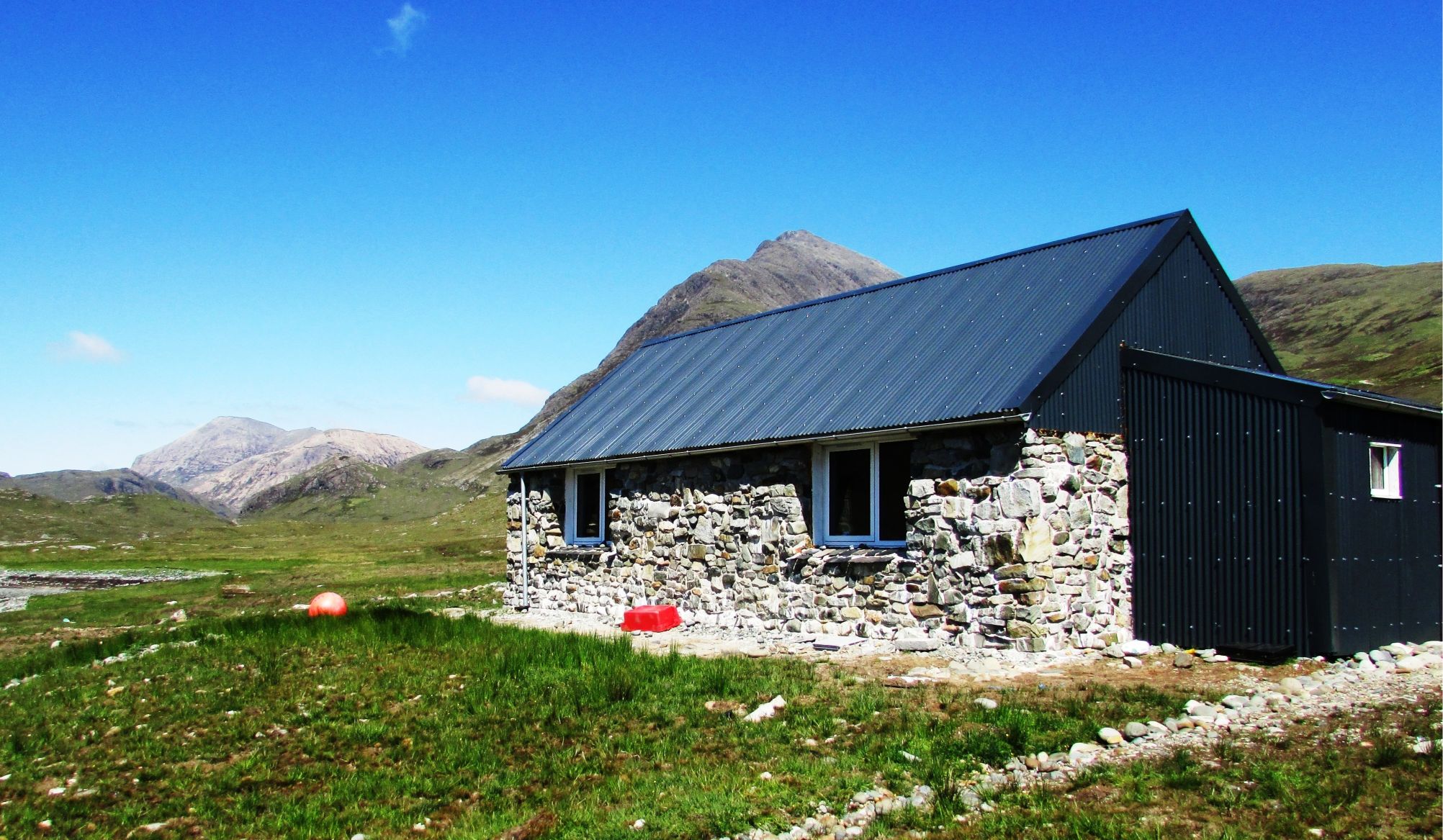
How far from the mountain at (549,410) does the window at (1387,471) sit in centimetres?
7137

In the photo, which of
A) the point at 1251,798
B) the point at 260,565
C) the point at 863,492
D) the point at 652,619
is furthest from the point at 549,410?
the point at 1251,798

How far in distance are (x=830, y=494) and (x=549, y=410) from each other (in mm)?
88493

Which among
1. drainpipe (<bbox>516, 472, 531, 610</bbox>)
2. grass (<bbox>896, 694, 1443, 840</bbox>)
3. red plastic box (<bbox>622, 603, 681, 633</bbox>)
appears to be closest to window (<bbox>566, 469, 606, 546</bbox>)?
drainpipe (<bbox>516, 472, 531, 610</bbox>)

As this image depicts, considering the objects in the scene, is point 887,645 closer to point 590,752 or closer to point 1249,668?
point 1249,668

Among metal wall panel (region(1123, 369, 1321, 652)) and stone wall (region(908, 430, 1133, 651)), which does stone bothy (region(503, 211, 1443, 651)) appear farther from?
metal wall panel (region(1123, 369, 1321, 652))

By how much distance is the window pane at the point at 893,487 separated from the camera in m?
15.0

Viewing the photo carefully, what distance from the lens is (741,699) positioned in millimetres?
10594

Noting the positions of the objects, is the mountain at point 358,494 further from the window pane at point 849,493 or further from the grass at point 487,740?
the grass at point 487,740

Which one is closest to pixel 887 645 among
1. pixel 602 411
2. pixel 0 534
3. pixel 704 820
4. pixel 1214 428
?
pixel 1214 428

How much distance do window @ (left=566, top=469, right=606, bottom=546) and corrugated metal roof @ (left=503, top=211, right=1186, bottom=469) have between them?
2.09 feet

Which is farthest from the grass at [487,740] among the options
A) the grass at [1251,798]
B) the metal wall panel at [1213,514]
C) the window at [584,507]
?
the window at [584,507]

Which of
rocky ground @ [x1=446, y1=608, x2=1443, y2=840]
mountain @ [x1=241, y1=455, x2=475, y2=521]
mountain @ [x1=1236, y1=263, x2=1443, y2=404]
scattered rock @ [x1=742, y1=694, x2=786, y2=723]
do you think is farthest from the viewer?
mountain @ [x1=241, y1=455, x2=475, y2=521]

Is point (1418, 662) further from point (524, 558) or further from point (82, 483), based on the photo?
point (82, 483)

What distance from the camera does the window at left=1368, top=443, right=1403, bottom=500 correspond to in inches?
523
